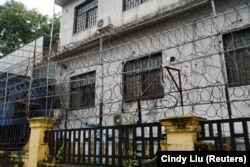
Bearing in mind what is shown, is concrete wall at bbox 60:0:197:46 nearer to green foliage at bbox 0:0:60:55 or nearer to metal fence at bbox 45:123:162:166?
metal fence at bbox 45:123:162:166

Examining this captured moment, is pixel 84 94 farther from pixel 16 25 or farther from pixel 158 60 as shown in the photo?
pixel 16 25

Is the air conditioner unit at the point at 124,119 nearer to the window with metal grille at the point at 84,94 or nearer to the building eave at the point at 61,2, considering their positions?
the window with metal grille at the point at 84,94

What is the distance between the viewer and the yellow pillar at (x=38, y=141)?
19.5 ft

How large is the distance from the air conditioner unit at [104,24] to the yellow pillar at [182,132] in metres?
7.38

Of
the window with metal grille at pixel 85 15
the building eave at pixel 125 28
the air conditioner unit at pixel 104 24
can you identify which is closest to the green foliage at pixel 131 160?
the building eave at pixel 125 28

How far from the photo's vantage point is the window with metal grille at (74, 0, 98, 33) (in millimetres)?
12493

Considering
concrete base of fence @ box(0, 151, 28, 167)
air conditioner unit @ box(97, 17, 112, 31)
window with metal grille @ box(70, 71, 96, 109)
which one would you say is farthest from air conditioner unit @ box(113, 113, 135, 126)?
air conditioner unit @ box(97, 17, 112, 31)

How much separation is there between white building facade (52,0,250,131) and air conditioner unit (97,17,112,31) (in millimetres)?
41

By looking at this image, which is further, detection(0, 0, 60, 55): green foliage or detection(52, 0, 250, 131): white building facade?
detection(0, 0, 60, 55): green foliage

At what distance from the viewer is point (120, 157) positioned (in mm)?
4621

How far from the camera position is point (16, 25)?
2102 cm

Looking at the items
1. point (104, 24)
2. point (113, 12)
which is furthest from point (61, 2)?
point (113, 12)

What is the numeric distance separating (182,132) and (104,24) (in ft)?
26.8

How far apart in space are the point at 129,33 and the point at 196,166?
23.9ft
